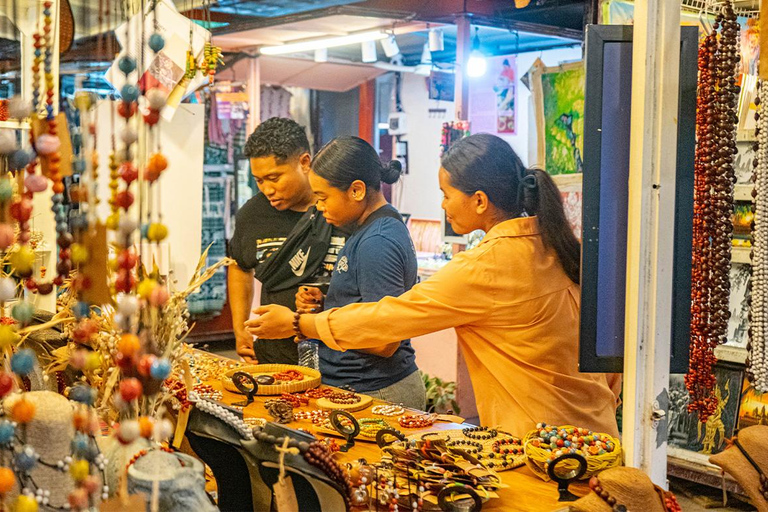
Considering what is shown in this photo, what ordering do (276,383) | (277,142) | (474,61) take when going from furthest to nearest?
(474,61), (277,142), (276,383)

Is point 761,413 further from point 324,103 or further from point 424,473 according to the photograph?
point 324,103

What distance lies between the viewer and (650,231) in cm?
171

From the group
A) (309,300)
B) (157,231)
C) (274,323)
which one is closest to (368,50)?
(309,300)

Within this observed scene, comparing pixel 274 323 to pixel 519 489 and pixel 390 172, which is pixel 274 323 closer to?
pixel 390 172

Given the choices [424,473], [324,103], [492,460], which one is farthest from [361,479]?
[324,103]

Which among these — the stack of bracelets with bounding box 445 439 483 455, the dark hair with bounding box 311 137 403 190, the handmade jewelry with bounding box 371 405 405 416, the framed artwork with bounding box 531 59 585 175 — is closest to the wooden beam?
the framed artwork with bounding box 531 59 585 175

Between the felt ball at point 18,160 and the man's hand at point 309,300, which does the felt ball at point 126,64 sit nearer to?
the felt ball at point 18,160

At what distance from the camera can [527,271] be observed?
2.34 meters

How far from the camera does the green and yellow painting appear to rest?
4.87 m

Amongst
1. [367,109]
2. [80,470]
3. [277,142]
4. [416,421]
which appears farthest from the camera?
[367,109]

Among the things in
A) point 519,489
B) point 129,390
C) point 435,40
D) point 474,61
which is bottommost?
point 519,489

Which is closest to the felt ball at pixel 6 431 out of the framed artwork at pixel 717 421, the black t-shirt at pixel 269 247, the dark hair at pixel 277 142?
the black t-shirt at pixel 269 247

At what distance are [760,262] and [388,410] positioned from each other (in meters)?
1.05

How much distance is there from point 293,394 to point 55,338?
0.73 m
